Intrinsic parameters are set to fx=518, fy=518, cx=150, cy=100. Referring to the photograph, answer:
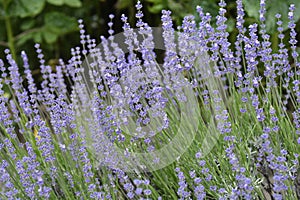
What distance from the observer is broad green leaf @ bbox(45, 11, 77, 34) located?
15.0 feet

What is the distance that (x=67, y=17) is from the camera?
4621 millimetres

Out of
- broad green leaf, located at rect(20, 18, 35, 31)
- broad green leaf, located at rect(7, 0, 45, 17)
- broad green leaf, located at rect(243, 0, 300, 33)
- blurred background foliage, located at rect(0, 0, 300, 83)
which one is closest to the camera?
broad green leaf, located at rect(243, 0, 300, 33)

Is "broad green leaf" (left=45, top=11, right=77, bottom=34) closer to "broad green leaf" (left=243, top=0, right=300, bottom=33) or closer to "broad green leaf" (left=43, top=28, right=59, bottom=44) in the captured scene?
"broad green leaf" (left=43, top=28, right=59, bottom=44)

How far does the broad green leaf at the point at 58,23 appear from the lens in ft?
15.0

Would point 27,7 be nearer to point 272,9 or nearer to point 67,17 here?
point 67,17

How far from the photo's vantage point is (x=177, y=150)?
2.12 metres

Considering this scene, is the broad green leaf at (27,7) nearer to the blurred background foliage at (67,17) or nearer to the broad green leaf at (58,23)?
the blurred background foliage at (67,17)

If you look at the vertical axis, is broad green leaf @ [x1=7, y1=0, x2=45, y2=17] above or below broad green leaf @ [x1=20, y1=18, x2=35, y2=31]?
below

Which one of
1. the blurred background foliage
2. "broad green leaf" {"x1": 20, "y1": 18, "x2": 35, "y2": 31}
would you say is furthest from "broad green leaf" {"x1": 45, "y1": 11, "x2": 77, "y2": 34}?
"broad green leaf" {"x1": 20, "y1": 18, "x2": 35, "y2": 31}

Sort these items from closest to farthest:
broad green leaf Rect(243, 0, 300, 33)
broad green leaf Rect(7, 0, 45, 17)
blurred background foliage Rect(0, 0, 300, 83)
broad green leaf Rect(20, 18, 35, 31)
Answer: broad green leaf Rect(243, 0, 300, 33)
blurred background foliage Rect(0, 0, 300, 83)
broad green leaf Rect(7, 0, 45, 17)
broad green leaf Rect(20, 18, 35, 31)

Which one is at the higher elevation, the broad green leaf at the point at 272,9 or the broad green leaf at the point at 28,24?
the broad green leaf at the point at 28,24

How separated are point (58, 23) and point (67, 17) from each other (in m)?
0.10

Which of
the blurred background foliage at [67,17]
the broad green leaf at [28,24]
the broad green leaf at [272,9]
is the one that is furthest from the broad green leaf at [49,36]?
the broad green leaf at [272,9]

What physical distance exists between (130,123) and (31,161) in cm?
49
